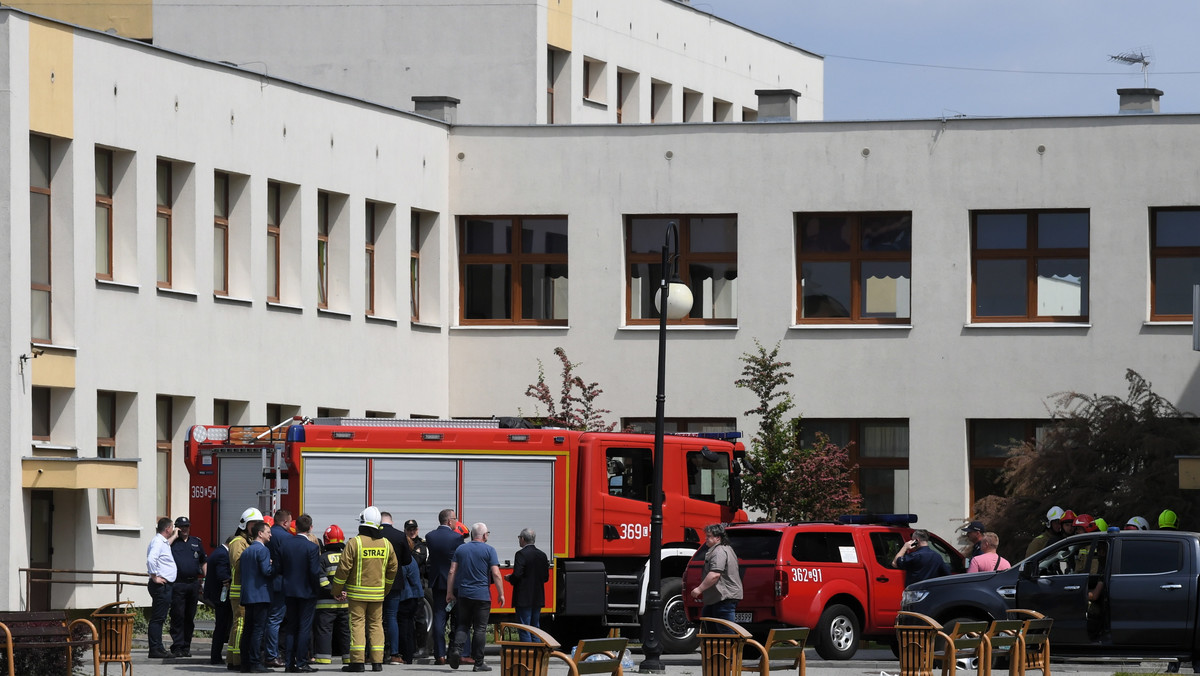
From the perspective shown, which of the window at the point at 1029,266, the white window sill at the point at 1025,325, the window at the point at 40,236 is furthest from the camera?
the window at the point at 1029,266

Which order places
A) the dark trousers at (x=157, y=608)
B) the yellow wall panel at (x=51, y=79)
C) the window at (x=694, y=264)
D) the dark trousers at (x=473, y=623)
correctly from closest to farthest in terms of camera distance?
the dark trousers at (x=473, y=623), the dark trousers at (x=157, y=608), the yellow wall panel at (x=51, y=79), the window at (x=694, y=264)

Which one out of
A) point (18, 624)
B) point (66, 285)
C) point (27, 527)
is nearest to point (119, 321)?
point (66, 285)

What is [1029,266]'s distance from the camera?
1372 inches

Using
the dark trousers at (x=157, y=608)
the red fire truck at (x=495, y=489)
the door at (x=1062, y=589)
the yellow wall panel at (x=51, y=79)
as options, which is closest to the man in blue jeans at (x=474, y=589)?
the red fire truck at (x=495, y=489)

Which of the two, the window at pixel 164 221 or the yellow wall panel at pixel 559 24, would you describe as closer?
the window at pixel 164 221

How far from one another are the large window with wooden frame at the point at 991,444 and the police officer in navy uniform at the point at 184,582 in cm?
1506

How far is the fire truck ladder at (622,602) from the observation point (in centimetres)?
2514

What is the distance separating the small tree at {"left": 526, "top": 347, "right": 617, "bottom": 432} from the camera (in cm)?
3347

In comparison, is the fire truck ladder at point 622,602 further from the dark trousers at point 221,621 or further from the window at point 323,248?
the window at point 323,248

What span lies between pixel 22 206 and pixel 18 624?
11371mm

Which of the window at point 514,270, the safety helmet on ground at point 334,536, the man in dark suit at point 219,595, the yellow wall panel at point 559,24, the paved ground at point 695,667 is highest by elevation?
the yellow wall panel at point 559,24

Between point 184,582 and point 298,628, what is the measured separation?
137 inches

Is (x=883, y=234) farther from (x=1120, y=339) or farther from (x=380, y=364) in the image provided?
(x=380, y=364)

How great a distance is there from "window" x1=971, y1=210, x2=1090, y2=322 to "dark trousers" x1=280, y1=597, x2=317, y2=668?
16950mm
